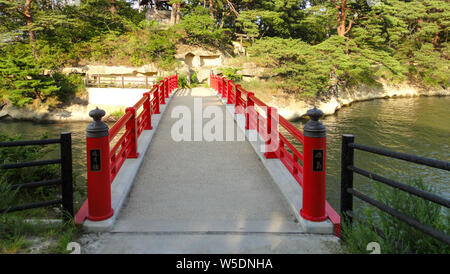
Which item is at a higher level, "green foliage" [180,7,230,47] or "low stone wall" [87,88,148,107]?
"green foliage" [180,7,230,47]

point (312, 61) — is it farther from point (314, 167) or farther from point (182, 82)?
point (314, 167)

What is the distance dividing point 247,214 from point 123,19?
37.9m

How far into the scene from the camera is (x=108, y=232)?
3619 millimetres

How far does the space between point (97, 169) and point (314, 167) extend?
2366 millimetres

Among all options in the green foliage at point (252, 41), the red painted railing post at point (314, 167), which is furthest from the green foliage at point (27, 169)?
the green foliage at point (252, 41)

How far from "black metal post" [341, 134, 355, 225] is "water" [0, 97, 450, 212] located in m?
8.50

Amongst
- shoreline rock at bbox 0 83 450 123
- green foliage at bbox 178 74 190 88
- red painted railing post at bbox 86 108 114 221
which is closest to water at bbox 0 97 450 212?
shoreline rock at bbox 0 83 450 123

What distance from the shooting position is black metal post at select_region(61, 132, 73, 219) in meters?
3.64

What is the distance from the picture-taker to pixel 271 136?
245 inches

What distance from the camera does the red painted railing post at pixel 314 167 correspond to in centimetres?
358

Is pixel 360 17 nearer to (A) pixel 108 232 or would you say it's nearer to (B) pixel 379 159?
(B) pixel 379 159

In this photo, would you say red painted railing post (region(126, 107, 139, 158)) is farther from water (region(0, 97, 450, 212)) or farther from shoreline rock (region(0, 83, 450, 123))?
shoreline rock (region(0, 83, 450, 123))

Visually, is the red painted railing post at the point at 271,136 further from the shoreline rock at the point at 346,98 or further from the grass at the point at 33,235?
the shoreline rock at the point at 346,98
